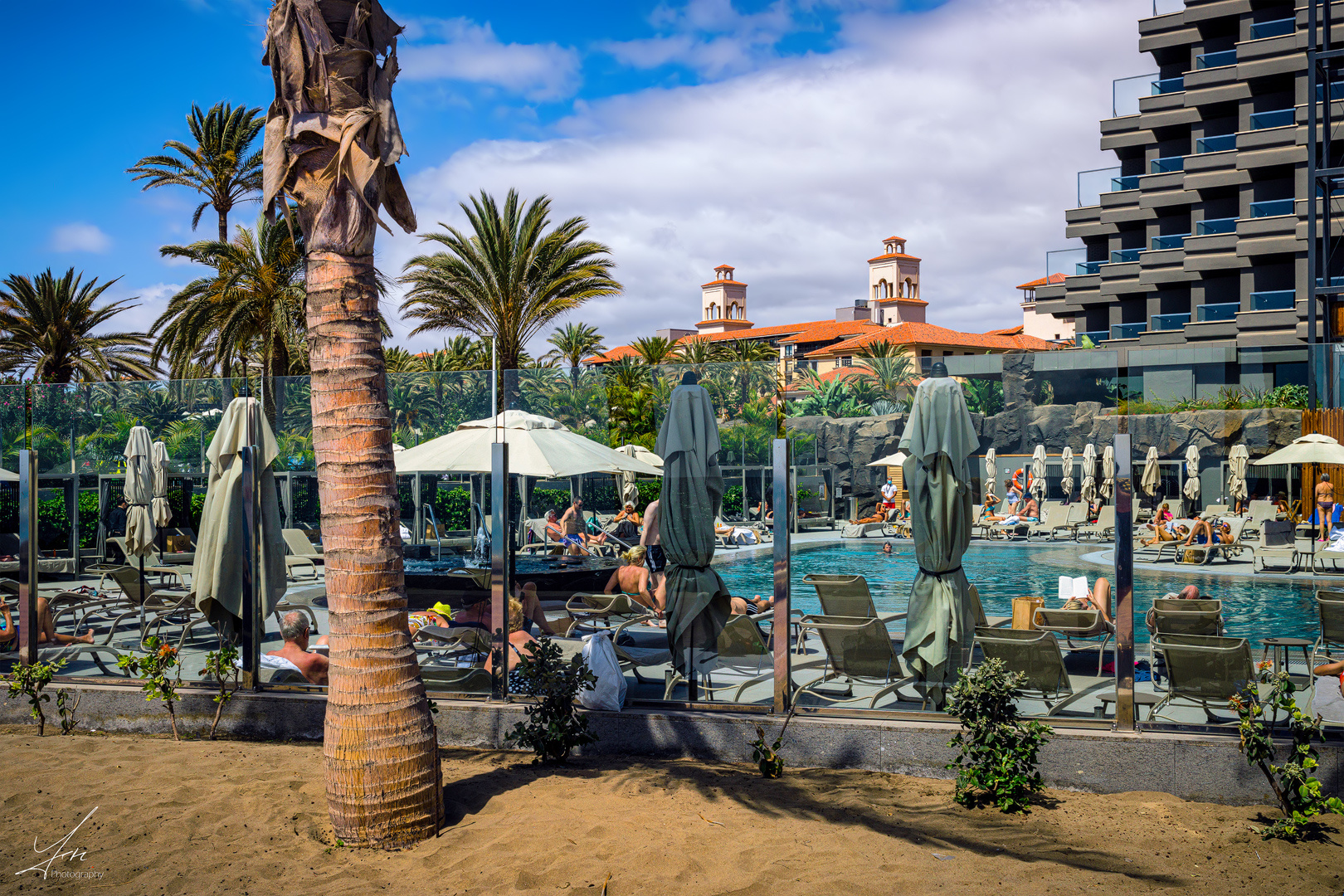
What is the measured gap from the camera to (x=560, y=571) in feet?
25.6

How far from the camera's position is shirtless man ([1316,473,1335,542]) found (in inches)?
332

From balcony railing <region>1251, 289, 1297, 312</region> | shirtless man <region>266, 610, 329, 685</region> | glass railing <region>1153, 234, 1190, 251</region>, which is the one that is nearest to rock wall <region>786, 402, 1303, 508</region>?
shirtless man <region>266, 610, 329, 685</region>

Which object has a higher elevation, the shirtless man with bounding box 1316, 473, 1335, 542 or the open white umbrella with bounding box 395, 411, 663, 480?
the open white umbrella with bounding box 395, 411, 663, 480

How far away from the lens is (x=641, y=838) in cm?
512

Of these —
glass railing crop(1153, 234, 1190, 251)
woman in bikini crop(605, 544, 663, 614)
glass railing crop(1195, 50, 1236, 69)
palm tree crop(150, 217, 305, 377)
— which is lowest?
woman in bikini crop(605, 544, 663, 614)

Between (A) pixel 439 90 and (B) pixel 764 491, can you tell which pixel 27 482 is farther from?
(B) pixel 764 491

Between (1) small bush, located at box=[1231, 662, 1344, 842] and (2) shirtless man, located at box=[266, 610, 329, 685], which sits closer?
(1) small bush, located at box=[1231, 662, 1344, 842]

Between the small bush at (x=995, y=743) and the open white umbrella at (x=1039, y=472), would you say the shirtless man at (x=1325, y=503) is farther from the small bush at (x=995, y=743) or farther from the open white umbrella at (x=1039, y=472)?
the small bush at (x=995, y=743)

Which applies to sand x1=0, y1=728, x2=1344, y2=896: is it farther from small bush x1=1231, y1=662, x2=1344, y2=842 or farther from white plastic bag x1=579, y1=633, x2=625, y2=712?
white plastic bag x1=579, y1=633, x2=625, y2=712

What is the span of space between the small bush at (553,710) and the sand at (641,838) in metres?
0.18

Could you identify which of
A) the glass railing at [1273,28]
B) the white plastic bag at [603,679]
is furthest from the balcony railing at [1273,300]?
the white plastic bag at [603,679]

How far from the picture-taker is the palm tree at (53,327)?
29.1 metres

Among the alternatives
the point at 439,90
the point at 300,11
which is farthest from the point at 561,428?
the point at 300,11

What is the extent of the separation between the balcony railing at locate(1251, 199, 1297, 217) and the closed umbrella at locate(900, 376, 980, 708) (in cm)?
3837
